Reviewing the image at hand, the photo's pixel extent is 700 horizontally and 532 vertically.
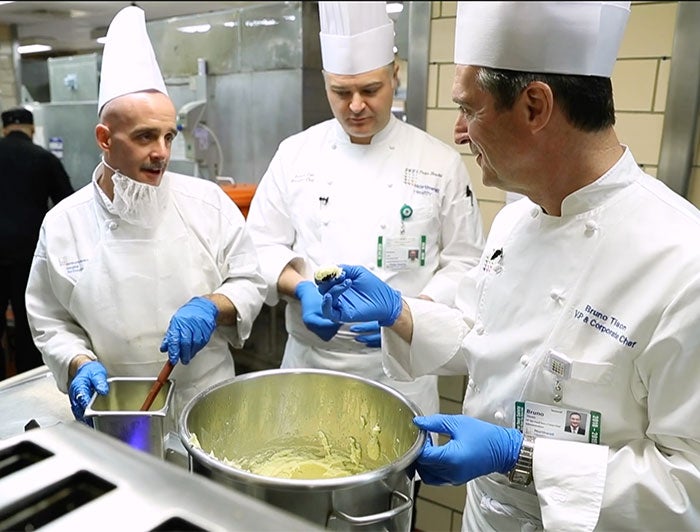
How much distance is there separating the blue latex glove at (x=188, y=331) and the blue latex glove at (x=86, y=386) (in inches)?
5.6

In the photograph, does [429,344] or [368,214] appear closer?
[429,344]

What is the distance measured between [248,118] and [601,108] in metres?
2.98

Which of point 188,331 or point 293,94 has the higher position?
point 293,94

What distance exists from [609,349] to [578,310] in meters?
0.08

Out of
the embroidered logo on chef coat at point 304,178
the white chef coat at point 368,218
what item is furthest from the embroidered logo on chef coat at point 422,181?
the embroidered logo on chef coat at point 304,178

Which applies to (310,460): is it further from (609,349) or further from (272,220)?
(272,220)

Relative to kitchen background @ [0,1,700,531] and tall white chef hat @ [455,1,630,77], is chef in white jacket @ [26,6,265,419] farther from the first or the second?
kitchen background @ [0,1,700,531]

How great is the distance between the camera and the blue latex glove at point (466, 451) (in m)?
0.93

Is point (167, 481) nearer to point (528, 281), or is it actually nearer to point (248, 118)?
point (528, 281)

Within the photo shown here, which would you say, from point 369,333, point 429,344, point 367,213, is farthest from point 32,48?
point 429,344

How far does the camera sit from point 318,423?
117 cm

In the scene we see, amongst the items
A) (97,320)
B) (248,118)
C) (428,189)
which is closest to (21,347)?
(248,118)

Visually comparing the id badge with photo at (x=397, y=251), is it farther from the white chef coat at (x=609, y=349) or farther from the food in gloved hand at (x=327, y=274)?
the white chef coat at (x=609, y=349)

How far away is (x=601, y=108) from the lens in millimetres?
921
